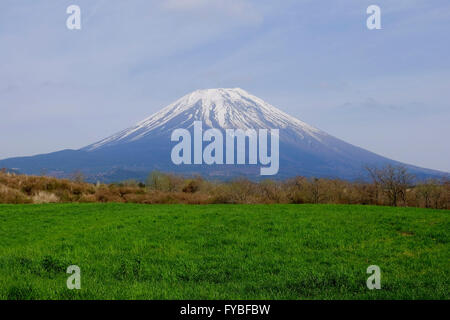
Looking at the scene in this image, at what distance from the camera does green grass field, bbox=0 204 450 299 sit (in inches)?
338

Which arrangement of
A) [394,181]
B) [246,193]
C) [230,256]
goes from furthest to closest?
[246,193]
[394,181]
[230,256]

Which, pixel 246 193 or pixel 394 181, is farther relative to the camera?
pixel 246 193

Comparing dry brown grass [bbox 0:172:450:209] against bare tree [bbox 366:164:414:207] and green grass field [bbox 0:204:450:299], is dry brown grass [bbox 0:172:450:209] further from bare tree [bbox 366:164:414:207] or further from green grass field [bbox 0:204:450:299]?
green grass field [bbox 0:204:450:299]

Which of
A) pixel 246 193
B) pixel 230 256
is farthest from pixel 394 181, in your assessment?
pixel 230 256

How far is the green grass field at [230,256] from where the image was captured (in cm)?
859

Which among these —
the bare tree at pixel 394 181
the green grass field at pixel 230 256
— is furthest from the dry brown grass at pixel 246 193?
the green grass field at pixel 230 256

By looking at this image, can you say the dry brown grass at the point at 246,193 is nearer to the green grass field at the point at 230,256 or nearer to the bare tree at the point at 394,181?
the bare tree at the point at 394,181

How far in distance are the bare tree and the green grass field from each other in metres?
18.3

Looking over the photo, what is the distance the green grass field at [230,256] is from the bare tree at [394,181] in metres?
18.3

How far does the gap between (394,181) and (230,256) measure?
98.5 ft

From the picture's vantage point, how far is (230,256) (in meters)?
12.1

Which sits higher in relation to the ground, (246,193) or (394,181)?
(394,181)

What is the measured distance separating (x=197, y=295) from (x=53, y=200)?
3137cm

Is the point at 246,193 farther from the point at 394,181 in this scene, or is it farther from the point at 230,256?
the point at 230,256
